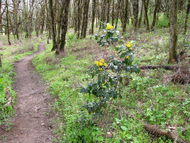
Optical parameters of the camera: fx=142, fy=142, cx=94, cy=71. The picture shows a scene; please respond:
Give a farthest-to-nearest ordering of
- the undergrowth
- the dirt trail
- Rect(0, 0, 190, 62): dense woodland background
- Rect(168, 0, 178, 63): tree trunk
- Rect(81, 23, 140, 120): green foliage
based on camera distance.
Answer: Rect(0, 0, 190, 62): dense woodland background, Rect(168, 0, 178, 63): tree trunk, the dirt trail, the undergrowth, Rect(81, 23, 140, 120): green foliage

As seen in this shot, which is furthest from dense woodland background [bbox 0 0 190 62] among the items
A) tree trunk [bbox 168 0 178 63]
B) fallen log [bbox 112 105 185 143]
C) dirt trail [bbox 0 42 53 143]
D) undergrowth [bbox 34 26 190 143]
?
dirt trail [bbox 0 42 53 143]

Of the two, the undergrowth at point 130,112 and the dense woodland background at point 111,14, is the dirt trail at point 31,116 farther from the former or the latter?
the dense woodland background at point 111,14

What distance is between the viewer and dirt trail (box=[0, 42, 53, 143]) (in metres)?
3.50

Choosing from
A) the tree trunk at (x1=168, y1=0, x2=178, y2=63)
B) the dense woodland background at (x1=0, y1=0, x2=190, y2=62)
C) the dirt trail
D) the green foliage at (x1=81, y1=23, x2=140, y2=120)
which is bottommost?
the dirt trail

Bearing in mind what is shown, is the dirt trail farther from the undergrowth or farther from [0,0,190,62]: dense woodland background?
[0,0,190,62]: dense woodland background

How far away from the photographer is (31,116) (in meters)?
4.34

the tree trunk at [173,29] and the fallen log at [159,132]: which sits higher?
the tree trunk at [173,29]

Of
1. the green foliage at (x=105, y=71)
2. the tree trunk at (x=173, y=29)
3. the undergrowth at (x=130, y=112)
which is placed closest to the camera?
the green foliage at (x=105, y=71)

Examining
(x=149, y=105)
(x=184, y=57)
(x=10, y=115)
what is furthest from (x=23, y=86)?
(x=184, y=57)

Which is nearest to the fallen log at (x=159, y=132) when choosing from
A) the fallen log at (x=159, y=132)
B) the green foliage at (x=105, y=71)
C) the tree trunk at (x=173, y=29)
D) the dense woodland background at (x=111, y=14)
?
the fallen log at (x=159, y=132)

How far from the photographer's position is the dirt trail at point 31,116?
3496 mm

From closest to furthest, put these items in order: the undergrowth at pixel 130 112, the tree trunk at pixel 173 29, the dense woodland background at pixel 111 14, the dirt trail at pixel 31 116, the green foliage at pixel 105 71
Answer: the green foliage at pixel 105 71 < the undergrowth at pixel 130 112 < the dirt trail at pixel 31 116 < the tree trunk at pixel 173 29 < the dense woodland background at pixel 111 14

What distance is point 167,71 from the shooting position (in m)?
5.56

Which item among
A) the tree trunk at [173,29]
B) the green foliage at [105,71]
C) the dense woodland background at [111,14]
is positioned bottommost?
the green foliage at [105,71]
